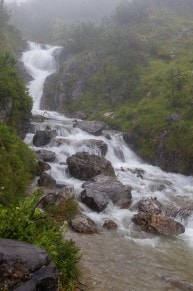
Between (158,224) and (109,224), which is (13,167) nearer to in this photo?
(109,224)

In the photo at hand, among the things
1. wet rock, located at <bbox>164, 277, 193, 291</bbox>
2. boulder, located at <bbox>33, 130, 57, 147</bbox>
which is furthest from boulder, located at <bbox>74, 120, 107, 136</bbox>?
wet rock, located at <bbox>164, 277, 193, 291</bbox>

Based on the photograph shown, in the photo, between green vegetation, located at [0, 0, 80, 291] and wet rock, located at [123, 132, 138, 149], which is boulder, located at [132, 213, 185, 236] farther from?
wet rock, located at [123, 132, 138, 149]

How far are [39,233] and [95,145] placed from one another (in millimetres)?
18307

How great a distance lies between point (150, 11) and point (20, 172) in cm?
5982

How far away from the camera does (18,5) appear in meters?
95.1

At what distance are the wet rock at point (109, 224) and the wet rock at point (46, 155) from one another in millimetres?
8818

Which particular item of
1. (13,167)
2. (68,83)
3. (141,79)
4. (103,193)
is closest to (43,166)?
(13,167)

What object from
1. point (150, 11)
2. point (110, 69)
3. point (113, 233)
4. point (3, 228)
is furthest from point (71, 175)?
point (150, 11)

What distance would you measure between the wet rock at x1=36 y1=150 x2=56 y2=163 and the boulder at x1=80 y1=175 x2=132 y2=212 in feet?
14.6

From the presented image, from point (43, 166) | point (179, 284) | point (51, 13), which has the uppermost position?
point (51, 13)

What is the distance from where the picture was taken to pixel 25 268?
295 inches

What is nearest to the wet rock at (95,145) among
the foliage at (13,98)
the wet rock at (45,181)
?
the foliage at (13,98)

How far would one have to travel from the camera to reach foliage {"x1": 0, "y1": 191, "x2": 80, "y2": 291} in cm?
855

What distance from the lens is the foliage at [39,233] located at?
336 inches
